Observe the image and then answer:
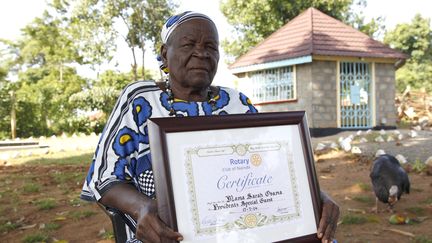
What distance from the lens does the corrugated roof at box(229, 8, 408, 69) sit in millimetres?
12516

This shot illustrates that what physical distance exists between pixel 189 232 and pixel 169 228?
66 millimetres

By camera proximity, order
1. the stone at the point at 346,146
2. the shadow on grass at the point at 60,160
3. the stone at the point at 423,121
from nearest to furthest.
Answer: the stone at the point at 346,146 → the shadow on grass at the point at 60,160 → the stone at the point at 423,121

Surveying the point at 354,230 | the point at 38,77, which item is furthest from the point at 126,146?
the point at 38,77

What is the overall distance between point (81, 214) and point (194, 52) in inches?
156

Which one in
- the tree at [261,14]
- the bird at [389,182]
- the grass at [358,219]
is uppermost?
the tree at [261,14]

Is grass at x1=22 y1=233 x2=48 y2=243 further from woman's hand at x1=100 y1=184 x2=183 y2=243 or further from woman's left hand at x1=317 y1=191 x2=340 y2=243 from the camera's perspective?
woman's left hand at x1=317 y1=191 x2=340 y2=243

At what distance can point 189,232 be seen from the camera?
1.25 m

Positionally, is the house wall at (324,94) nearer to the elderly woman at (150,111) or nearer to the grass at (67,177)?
the grass at (67,177)

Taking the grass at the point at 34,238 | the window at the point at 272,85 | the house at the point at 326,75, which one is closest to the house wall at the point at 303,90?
the house at the point at 326,75

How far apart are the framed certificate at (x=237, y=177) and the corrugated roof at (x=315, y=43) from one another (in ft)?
36.1

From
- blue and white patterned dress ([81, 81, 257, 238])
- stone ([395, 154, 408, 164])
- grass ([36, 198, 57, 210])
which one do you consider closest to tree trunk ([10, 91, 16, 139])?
grass ([36, 198, 57, 210])

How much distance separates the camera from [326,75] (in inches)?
497

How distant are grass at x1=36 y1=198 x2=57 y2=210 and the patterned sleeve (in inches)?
161

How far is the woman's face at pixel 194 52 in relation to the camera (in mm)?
1585
